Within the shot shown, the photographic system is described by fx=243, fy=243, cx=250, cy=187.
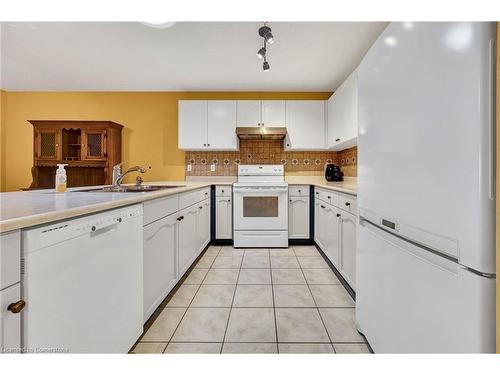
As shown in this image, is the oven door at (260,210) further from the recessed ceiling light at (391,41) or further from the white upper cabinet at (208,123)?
the recessed ceiling light at (391,41)

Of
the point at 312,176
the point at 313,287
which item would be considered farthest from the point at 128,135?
the point at 313,287

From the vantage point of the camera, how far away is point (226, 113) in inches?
136

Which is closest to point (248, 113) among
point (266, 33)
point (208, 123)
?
point (208, 123)

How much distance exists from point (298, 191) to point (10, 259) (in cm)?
289

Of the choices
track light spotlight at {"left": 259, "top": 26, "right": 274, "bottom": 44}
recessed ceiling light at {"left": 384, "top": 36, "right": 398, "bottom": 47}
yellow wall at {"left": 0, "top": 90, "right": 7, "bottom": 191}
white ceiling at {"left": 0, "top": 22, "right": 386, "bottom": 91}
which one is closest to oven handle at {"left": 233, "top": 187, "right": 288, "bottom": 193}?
white ceiling at {"left": 0, "top": 22, "right": 386, "bottom": 91}

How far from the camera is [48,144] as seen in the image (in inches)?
136

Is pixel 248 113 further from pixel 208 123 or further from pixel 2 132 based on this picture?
pixel 2 132

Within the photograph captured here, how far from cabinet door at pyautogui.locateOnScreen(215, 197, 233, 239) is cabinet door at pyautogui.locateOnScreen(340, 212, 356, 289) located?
1.56m

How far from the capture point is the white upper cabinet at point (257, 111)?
135 inches

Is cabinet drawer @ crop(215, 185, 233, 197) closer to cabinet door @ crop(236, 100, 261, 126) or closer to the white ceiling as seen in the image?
cabinet door @ crop(236, 100, 261, 126)

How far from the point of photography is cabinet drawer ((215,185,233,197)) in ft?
10.6

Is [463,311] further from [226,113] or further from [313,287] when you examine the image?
[226,113]

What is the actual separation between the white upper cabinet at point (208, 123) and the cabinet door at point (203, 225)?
914 millimetres
